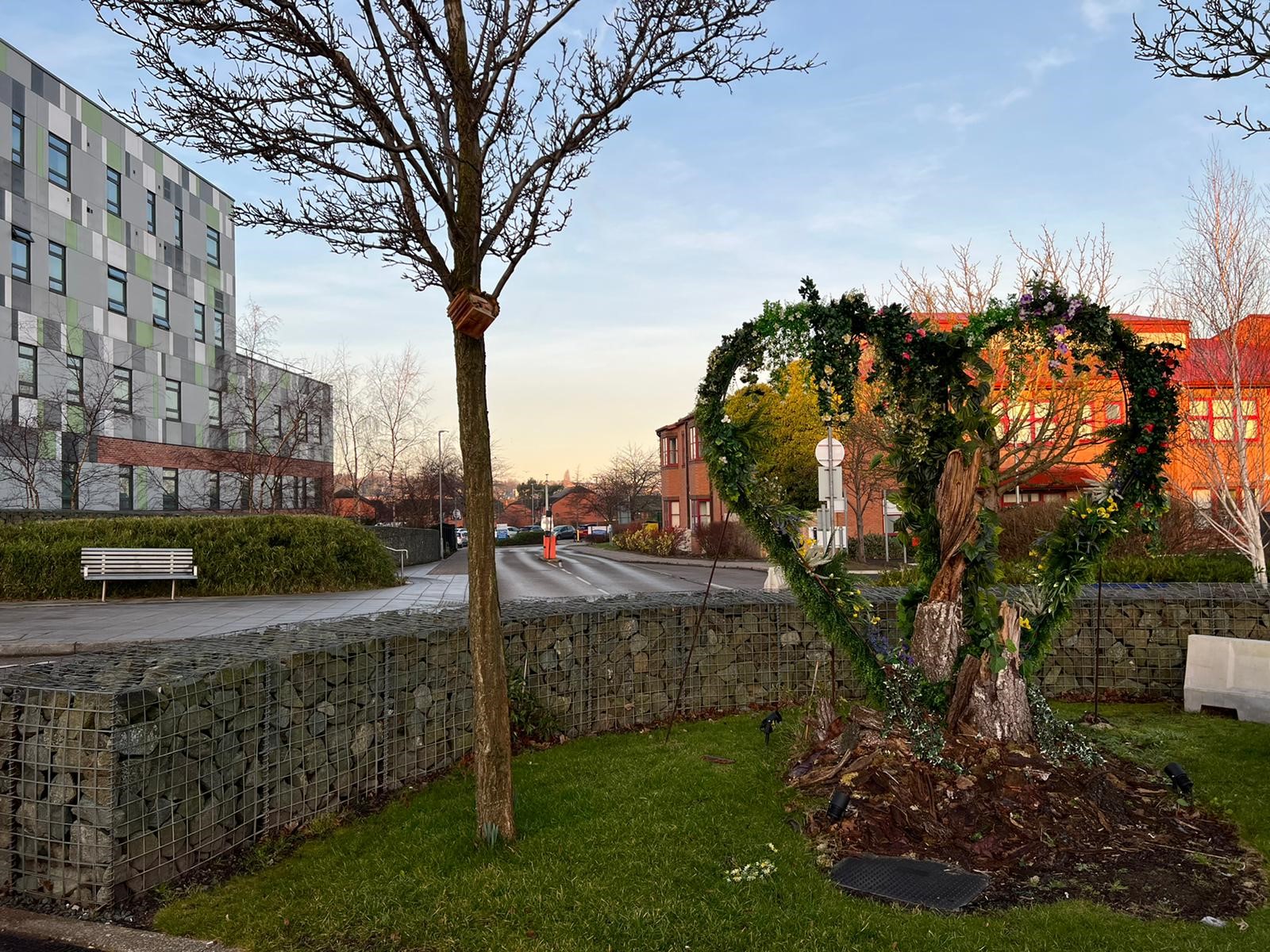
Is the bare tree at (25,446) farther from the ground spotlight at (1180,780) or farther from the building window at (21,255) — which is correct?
the ground spotlight at (1180,780)

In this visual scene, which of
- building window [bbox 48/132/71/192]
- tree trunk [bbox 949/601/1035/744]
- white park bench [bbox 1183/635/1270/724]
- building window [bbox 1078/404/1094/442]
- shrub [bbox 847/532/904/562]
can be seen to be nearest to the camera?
tree trunk [bbox 949/601/1035/744]

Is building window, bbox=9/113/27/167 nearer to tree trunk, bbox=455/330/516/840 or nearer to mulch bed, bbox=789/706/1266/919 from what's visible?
tree trunk, bbox=455/330/516/840

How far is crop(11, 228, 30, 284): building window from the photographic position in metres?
28.7

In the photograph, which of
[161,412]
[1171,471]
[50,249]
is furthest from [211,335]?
[1171,471]

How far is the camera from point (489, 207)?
5180mm

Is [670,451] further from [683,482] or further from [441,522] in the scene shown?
[441,522]

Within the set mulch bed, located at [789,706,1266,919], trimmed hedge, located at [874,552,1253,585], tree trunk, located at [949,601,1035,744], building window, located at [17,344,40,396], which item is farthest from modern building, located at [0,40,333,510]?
mulch bed, located at [789,706,1266,919]

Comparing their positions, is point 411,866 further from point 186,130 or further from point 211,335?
point 211,335

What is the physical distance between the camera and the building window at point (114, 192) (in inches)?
1316

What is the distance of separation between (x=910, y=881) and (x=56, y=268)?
117 feet

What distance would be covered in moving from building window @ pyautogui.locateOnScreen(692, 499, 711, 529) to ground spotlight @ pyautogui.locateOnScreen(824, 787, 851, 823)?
38311 millimetres

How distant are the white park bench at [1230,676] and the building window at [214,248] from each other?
43.4 m

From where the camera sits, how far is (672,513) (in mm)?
51312

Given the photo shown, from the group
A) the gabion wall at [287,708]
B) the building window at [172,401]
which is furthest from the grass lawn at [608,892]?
the building window at [172,401]
